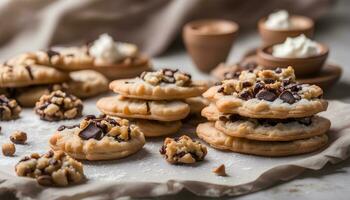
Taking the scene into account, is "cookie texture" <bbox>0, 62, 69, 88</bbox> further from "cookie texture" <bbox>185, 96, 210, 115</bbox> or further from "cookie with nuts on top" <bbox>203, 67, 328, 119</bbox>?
"cookie with nuts on top" <bbox>203, 67, 328, 119</bbox>

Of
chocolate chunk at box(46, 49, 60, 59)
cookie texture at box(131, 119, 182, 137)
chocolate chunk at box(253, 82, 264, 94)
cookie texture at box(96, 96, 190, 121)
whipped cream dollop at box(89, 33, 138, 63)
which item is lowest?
cookie texture at box(131, 119, 182, 137)

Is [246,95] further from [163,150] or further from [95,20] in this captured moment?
[95,20]

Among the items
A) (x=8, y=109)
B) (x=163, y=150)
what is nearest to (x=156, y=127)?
(x=163, y=150)

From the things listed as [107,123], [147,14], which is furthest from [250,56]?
[107,123]

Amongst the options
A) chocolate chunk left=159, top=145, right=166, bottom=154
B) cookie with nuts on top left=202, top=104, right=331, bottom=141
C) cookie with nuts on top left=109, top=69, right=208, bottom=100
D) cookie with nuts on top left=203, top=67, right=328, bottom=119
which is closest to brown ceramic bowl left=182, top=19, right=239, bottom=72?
cookie with nuts on top left=109, top=69, right=208, bottom=100

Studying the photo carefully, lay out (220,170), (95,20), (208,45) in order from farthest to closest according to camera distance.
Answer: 1. (95,20)
2. (208,45)
3. (220,170)
